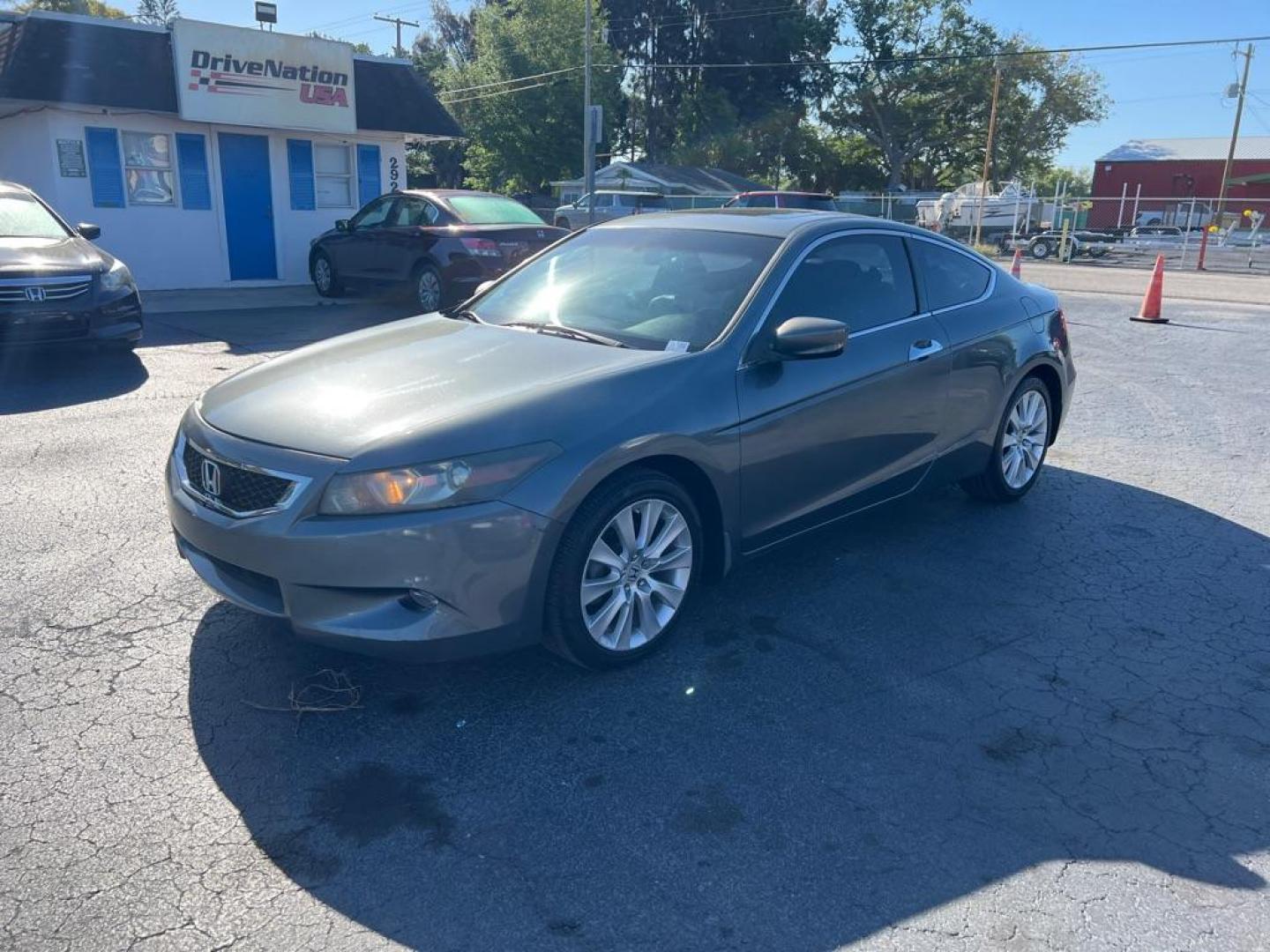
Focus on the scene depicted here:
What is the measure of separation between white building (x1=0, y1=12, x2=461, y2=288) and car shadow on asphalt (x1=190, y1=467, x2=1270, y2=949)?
1301 centimetres

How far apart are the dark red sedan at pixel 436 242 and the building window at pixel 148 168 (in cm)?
333

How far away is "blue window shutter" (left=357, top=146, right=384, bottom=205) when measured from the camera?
57.7ft

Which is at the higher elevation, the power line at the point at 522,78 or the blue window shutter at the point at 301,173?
the power line at the point at 522,78

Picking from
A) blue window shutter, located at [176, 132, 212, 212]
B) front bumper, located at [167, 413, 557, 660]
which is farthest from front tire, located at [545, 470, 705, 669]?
blue window shutter, located at [176, 132, 212, 212]

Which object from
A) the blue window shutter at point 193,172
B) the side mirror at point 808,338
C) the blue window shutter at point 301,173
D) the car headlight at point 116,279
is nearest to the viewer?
the side mirror at point 808,338

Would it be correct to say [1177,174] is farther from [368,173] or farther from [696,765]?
[696,765]

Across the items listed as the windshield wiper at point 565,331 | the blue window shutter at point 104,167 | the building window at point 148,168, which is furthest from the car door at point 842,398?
the building window at point 148,168

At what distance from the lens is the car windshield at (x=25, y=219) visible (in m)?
9.11

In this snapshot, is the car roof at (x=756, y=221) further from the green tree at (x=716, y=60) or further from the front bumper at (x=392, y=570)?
the green tree at (x=716, y=60)

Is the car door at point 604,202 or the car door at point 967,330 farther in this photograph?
the car door at point 604,202

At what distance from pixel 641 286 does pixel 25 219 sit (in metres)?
7.69

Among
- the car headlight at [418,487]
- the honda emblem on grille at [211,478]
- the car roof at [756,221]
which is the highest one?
the car roof at [756,221]

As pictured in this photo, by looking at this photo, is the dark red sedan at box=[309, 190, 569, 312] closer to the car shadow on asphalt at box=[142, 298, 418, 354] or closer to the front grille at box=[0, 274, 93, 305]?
the car shadow on asphalt at box=[142, 298, 418, 354]

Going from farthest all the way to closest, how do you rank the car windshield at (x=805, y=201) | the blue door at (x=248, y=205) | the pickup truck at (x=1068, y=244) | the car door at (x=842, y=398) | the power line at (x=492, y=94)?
the power line at (x=492, y=94) → the pickup truck at (x=1068, y=244) → the car windshield at (x=805, y=201) → the blue door at (x=248, y=205) → the car door at (x=842, y=398)
